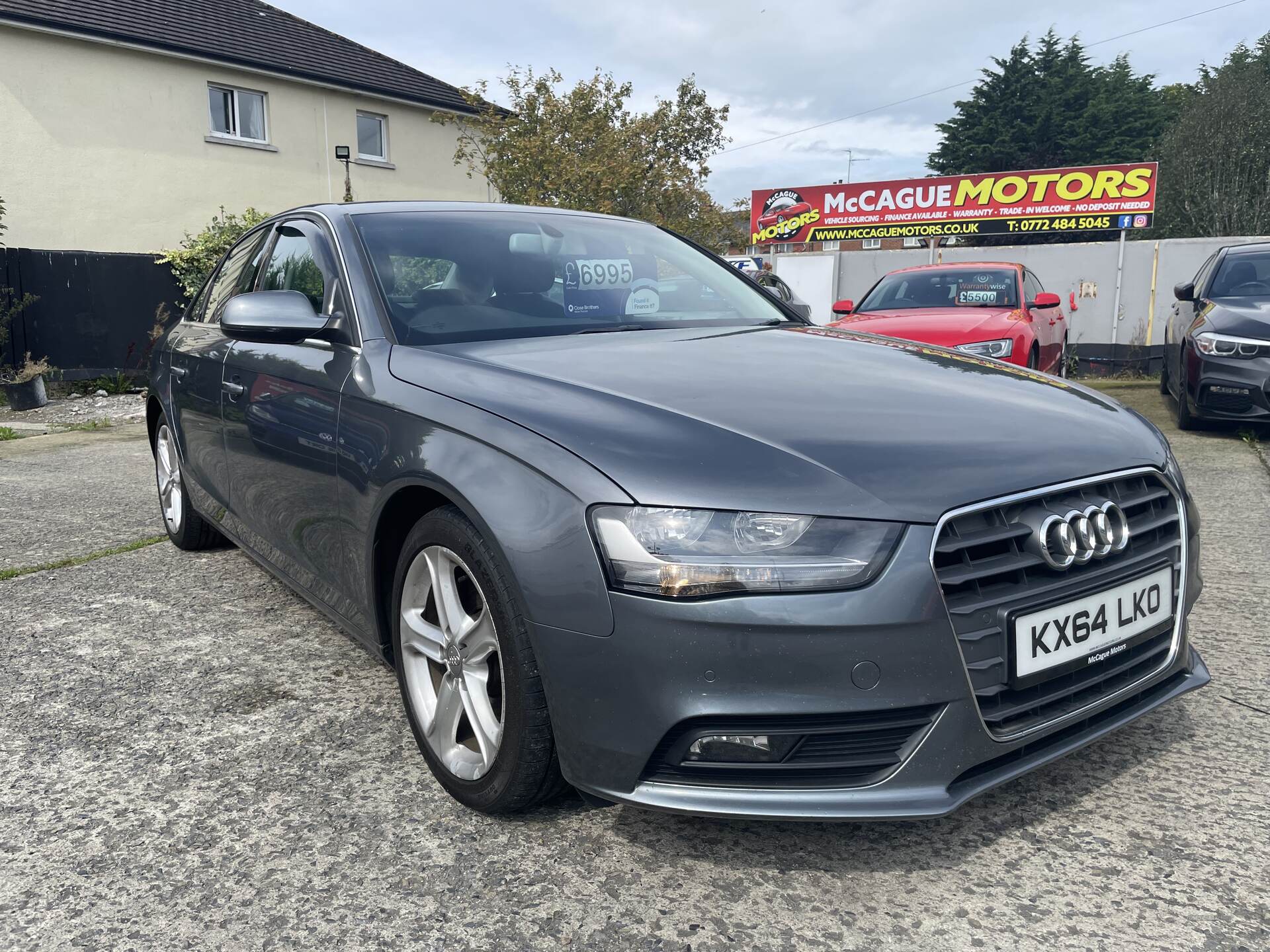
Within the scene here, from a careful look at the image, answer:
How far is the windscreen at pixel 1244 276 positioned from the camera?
799 centimetres

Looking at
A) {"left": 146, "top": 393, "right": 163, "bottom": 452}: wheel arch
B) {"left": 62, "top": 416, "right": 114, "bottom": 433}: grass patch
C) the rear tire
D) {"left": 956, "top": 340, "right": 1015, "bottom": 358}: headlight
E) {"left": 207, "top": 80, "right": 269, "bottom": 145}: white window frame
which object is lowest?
{"left": 62, "top": 416, "right": 114, "bottom": 433}: grass patch

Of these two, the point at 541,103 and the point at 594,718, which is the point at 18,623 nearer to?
the point at 594,718

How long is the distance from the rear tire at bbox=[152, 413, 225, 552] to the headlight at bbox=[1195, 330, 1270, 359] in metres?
6.85

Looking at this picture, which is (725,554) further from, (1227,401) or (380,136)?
(380,136)

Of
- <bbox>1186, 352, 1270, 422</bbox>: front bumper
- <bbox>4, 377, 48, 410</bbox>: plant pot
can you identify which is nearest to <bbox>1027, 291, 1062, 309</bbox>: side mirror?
<bbox>1186, 352, 1270, 422</bbox>: front bumper

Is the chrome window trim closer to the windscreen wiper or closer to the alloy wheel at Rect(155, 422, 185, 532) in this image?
the windscreen wiper

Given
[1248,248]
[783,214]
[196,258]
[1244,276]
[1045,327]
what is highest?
[783,214]

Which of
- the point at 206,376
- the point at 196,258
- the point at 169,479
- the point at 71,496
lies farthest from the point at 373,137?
the point at 206,376

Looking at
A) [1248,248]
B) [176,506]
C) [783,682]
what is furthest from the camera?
[1248,248]

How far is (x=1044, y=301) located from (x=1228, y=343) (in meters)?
2.01

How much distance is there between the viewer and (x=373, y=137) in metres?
21.1

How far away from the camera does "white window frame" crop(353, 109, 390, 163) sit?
20.7 metres

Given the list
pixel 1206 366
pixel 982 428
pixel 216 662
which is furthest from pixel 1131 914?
pixel 1206 366

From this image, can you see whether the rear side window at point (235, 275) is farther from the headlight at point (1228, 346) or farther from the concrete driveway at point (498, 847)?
the headlight at point (1228, 346)
